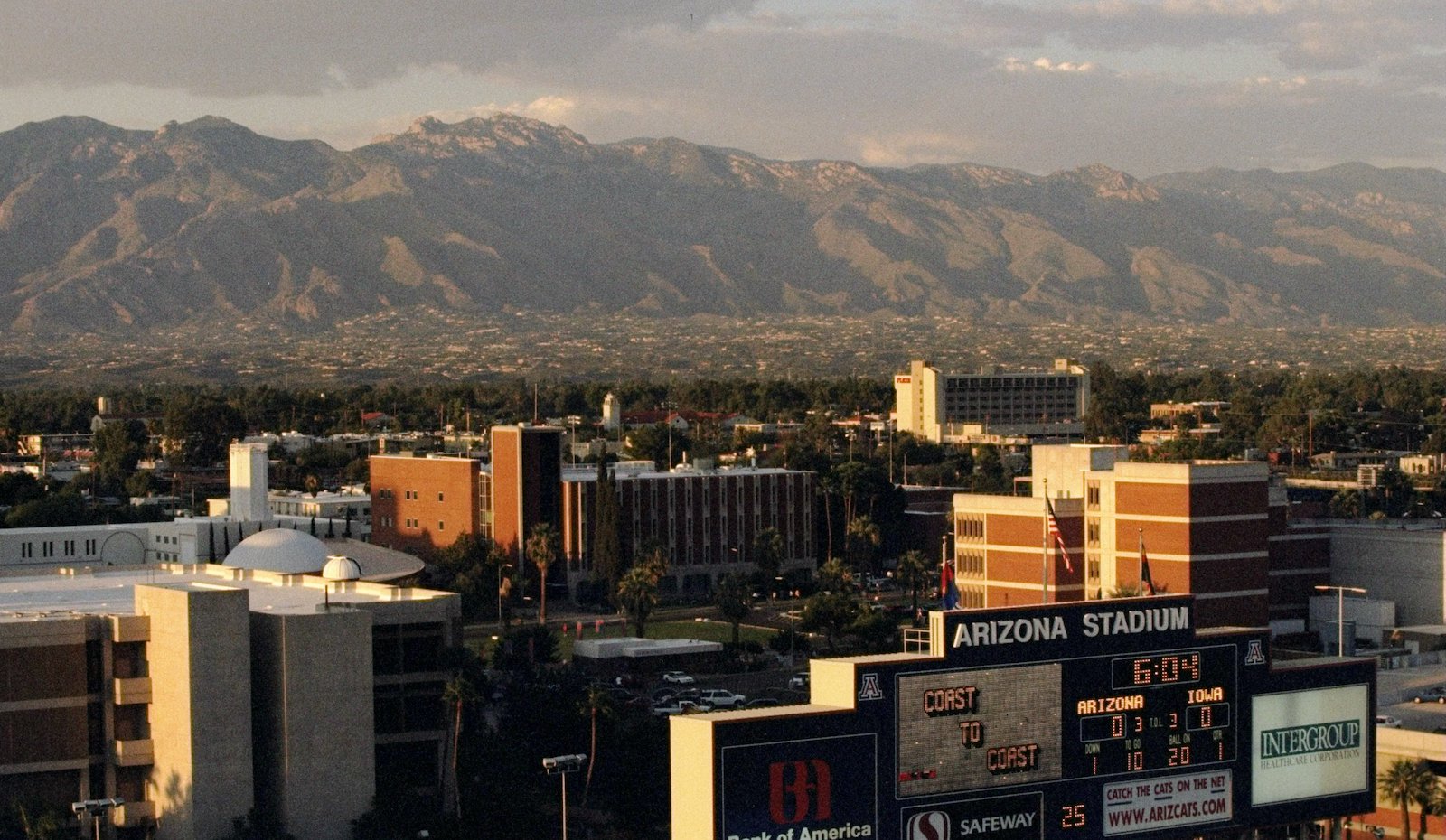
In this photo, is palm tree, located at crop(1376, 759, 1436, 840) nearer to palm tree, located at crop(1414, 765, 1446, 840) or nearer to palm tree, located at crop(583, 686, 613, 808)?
palm tree, located at crop(1414, 765, 1446, 840)

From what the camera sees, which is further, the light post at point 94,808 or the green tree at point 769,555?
the green tree at point 769,555

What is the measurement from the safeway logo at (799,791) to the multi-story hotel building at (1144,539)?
136ft

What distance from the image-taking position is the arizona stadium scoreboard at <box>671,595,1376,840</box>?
39500mm

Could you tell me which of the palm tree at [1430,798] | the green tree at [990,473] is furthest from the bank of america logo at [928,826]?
the green tree at [990,473]

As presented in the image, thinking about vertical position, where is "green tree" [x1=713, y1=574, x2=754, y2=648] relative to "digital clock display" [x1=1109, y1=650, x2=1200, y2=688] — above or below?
below

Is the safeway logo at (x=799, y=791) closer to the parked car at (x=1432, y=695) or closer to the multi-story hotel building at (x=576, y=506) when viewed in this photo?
the parked car at (x=1432, y=695)

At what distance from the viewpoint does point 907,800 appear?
134 ft

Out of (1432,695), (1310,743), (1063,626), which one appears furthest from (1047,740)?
(1432,695)

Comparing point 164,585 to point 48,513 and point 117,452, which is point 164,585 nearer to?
point 48,513

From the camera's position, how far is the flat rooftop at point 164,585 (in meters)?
61.3

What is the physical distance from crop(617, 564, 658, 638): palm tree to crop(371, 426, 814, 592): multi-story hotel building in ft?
50.7

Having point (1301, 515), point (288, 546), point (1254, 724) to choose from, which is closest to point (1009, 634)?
point (1254, 724)

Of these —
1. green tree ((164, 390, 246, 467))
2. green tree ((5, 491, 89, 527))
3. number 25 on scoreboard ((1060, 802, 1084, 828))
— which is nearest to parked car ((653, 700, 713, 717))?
number 25 on scoreboard ((1060, 802, 1084, 828))

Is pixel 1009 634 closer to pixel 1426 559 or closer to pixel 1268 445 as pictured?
pixel 1426 559
